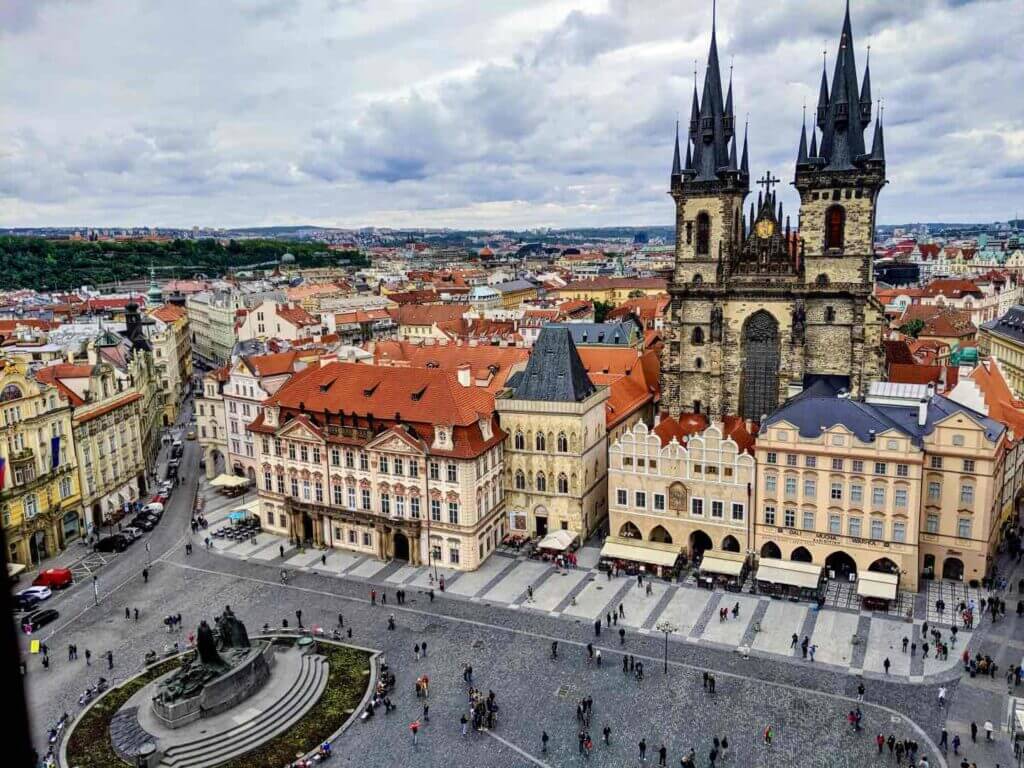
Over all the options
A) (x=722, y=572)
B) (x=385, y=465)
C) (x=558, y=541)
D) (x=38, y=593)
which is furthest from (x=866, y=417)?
(x=38, y=593)

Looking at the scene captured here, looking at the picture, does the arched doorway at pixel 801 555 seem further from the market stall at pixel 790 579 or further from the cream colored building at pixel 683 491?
the cream colored building at pixel 683 491

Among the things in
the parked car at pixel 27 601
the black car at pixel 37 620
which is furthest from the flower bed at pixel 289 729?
the parked car at pixel 27 601

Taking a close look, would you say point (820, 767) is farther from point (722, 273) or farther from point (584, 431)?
point (722, 273)

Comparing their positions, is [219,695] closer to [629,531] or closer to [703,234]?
[629,531]

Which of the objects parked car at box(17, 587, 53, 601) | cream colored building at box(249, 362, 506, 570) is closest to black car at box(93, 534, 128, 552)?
parked car at box(17, 587, 53, 601)

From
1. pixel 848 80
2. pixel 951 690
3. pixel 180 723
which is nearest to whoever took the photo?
pixel 180 723

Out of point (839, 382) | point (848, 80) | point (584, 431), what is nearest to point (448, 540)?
point (584, 431)
